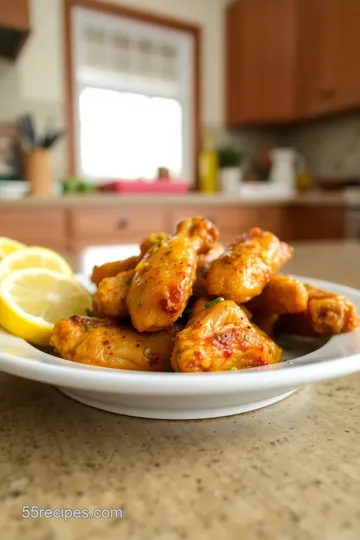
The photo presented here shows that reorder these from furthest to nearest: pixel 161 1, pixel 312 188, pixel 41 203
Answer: pixel 312 188, pixel 161 1, pixel 41 203

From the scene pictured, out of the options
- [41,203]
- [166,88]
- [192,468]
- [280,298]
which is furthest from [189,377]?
[166,88]

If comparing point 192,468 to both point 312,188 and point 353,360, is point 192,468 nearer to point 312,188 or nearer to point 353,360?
point 353,360

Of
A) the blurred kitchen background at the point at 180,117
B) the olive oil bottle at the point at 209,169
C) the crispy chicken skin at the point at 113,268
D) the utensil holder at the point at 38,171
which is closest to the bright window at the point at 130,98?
the blurred kitchen background at the point at 180,117

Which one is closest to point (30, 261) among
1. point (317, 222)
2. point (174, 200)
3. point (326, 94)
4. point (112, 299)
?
point (112, 299)

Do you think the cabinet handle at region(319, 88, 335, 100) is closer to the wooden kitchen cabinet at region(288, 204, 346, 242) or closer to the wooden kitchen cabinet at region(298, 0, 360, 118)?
the wooden kitchen cabinet at region(298, 0, 360, 118)

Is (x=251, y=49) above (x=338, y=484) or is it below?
above
